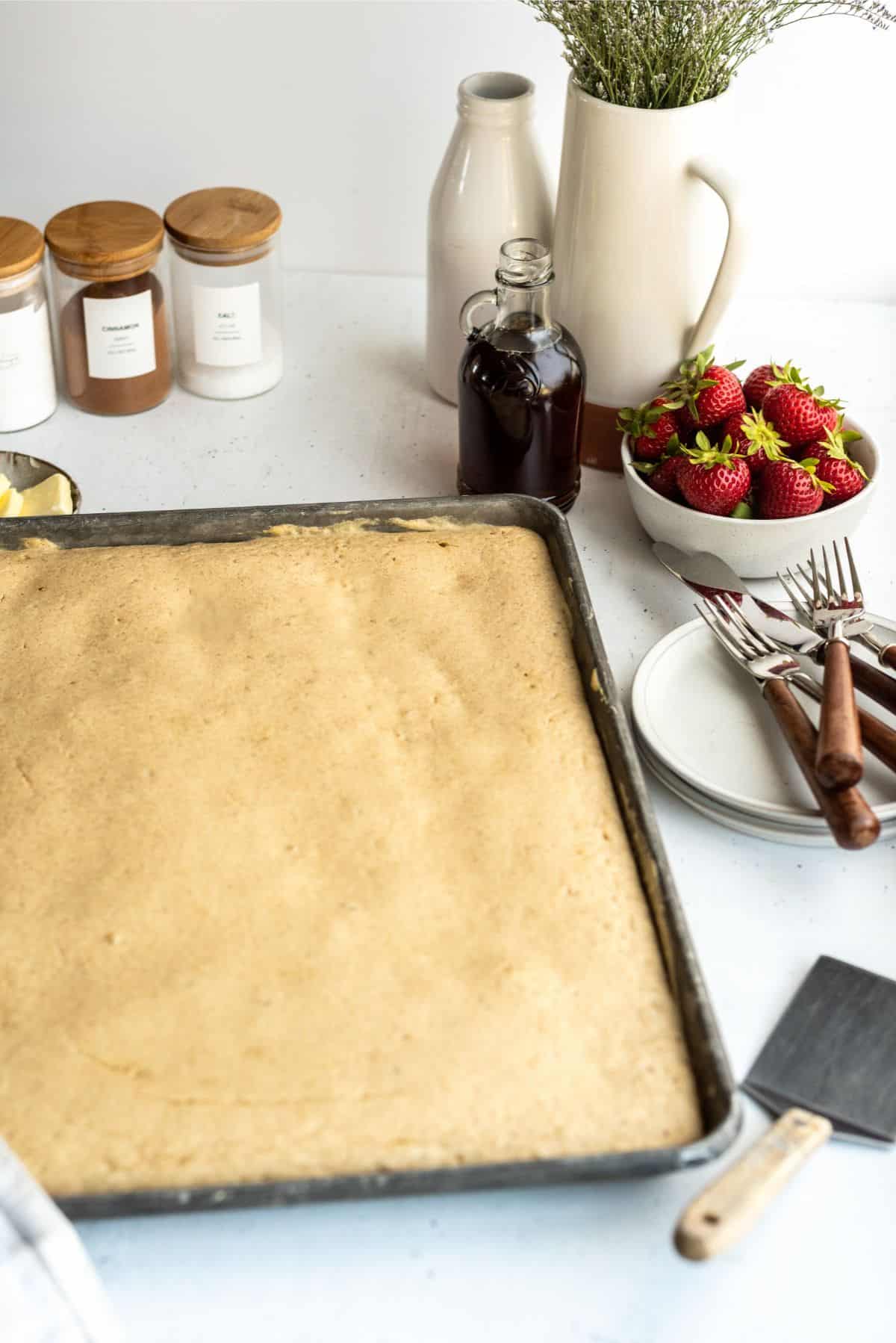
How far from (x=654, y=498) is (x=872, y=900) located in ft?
1.29

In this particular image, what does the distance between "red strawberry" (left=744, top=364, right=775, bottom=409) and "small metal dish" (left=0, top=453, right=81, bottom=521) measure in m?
0.61

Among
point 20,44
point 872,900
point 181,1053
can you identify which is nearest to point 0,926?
point 181,1053

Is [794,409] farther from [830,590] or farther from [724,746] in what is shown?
[724,746]

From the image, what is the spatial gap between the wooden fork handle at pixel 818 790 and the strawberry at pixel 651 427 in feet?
0.84

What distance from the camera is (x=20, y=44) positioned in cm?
142

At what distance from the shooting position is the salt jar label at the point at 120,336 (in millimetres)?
1249

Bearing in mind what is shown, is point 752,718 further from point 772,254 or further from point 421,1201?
point 772,254

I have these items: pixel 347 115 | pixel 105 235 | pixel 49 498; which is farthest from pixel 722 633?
pixel 347 115

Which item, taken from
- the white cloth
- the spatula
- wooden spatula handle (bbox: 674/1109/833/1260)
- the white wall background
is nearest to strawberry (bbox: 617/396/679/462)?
the white wall background

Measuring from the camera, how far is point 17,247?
3.96 ft

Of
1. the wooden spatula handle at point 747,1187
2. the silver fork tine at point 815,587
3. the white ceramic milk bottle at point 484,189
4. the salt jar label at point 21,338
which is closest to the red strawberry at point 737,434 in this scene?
the silver fork tine at point 815,587

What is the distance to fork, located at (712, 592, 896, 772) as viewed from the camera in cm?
90

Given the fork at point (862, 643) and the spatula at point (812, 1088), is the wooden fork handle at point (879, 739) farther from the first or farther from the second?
the spatula at point (812, 1088)

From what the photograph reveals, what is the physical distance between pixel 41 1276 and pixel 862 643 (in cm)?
72
